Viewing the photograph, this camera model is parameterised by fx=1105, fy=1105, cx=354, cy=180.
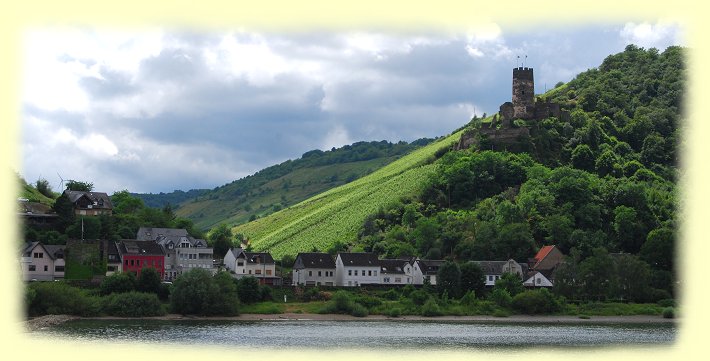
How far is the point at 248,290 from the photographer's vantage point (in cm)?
11206

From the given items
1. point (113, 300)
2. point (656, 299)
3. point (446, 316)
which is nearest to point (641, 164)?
point (656, 299)

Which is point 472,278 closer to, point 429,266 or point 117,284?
point 429,266

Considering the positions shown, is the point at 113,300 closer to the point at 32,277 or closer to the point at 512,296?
the point at 32,277

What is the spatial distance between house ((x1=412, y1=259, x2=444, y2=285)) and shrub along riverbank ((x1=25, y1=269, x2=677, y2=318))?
17.5ft

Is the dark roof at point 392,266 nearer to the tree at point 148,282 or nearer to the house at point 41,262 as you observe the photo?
the tree at point 148,282

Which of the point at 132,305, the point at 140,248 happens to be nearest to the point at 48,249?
the point at 140,248

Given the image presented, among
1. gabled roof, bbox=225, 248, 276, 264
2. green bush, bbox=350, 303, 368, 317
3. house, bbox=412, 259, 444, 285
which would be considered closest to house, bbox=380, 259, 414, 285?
house, bbox=412, 259, 444, 285

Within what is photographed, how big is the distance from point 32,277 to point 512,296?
5005cm

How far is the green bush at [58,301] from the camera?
3885 inches

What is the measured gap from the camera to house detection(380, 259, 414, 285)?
127625mm

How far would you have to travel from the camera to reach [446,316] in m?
113

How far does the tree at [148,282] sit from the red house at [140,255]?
23.2ft

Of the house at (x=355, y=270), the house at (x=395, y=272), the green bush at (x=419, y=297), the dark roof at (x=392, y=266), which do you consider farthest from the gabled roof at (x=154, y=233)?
the green bush at (x=419, y=297)

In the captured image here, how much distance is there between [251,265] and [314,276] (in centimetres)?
732
